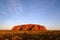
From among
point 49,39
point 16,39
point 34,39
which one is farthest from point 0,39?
point 49,39

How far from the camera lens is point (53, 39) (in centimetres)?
1008

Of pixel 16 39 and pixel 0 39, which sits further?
pixel 0 39

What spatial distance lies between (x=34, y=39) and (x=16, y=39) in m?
1.52

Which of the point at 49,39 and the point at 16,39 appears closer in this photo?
the point at 16,39

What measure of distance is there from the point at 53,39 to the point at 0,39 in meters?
3.73

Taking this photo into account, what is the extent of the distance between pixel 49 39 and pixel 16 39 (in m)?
2.54

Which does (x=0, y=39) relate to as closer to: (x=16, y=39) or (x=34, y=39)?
(x=16, y=39)

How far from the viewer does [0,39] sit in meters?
9.68

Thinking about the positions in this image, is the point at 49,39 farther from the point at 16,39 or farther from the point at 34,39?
the point at 16,39

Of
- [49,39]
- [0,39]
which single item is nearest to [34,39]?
[49,39]

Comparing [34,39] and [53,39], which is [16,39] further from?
[53,39]

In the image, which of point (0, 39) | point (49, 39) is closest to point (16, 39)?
point (0, 39)

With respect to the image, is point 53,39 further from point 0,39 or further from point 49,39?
point 0,39

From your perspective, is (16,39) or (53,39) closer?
(16,39)
